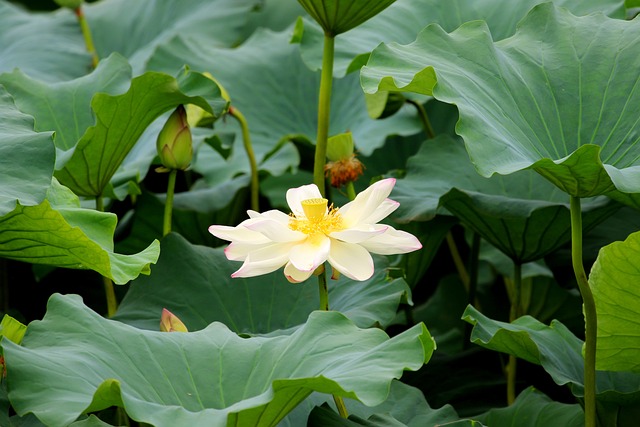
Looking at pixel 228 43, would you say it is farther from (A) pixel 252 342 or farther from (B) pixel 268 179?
(A) pixel 252 342

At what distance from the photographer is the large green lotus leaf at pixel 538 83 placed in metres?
1.14

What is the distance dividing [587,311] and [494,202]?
0.36m

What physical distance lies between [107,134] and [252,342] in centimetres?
51

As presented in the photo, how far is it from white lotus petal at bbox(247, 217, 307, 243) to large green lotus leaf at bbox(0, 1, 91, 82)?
1390mm

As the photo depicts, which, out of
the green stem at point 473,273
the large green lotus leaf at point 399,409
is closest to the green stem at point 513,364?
the green stem at point 473,273

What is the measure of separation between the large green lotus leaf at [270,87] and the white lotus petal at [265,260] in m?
0.99

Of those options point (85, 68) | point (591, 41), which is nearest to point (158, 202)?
point (85, 68)

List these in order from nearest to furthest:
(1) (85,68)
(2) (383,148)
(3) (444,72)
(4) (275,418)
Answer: (4) (275,418) → (3) (444,72) → (2) (383,148) → (1) (85,68)

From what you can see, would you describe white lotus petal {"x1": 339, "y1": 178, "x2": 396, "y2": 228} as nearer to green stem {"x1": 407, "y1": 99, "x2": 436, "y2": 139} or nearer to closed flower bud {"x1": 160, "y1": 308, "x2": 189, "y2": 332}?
closed flower bud {"x1": 160, "y1": 308, "x2": 189, "y2": 332}

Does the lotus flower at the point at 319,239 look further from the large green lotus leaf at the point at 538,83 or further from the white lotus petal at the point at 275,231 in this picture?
the large green lotus leaf at the point at 538,83

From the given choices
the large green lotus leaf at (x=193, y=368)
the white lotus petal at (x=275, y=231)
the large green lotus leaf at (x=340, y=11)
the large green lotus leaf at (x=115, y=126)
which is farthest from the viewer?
the large green lotus leaf at (x=115, y=126)

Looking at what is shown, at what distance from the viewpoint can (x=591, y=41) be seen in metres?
1.35

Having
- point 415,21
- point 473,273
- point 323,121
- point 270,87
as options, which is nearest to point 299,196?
point 323,121

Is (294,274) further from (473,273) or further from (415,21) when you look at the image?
(415,21)
